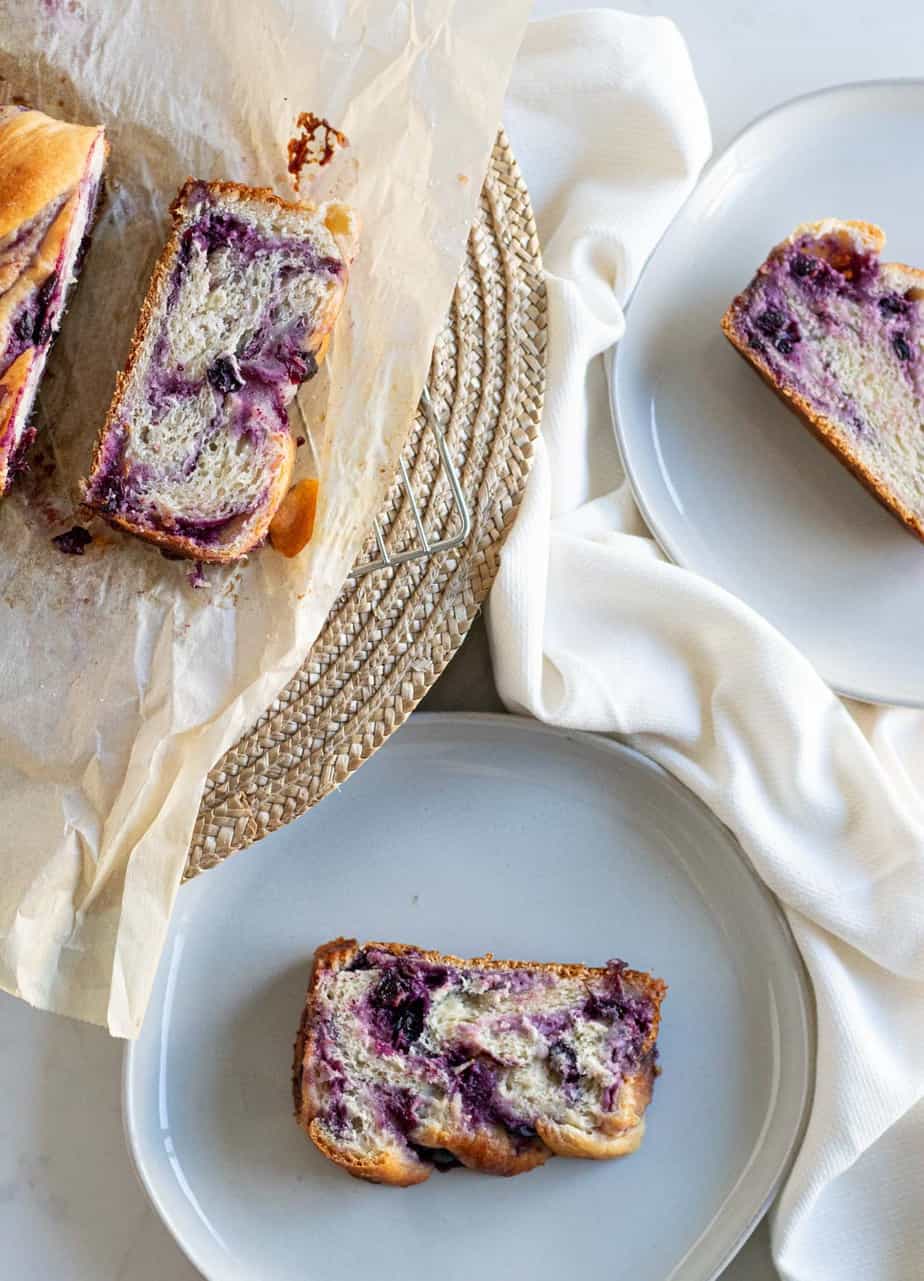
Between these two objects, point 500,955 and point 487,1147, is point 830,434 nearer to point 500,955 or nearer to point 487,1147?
point 500,955

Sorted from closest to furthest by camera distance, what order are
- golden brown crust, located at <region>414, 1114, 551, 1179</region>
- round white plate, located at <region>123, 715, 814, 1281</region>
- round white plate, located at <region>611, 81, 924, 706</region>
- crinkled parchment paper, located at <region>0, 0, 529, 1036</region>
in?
1. crinkled parchment paper, located at <region>0, 0, 529, 1036</region>
2. golden brown crust, located at <region>414, 1114, 551, 1179</region>
3. round white plate, located at <region>123, 715, 814, 1281</region>
4. round white plate, located at <region>611, 81, 924, 706</region>

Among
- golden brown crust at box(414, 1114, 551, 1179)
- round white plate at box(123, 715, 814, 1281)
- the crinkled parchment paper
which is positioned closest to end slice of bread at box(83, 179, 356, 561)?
the crinkled parchment paper

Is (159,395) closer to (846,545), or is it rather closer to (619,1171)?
(846,545)

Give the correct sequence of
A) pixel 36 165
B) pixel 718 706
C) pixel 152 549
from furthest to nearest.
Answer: pixel 718 706 → pixel 152 549 → pixel 36 165

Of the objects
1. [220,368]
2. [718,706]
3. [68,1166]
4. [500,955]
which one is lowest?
[68,1166]

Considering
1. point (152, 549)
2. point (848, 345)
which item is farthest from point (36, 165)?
point (848, 345)

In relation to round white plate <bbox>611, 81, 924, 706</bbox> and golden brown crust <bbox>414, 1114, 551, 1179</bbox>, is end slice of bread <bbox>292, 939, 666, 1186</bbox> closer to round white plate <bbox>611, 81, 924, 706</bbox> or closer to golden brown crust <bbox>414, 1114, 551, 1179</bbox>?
golden brown crust <bbox>414, 1114, 551, 1179</bbox>

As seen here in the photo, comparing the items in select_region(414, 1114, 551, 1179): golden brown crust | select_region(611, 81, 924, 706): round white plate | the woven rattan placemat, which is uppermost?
select_region(611, 81, 924, 706): round white plate
